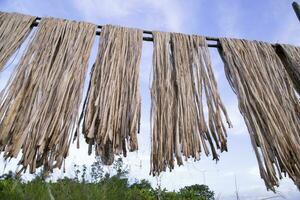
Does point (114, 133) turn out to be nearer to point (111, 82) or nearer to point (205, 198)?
point (111, 82)

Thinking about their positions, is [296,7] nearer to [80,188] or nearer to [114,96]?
[114,96]

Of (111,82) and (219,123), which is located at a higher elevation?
(111,82)

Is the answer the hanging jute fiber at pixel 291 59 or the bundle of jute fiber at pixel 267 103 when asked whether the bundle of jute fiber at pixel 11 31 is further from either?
the hanging jute fiber at pixel 291 59

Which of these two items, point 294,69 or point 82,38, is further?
point 294,69

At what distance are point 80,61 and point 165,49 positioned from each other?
0.67 metres

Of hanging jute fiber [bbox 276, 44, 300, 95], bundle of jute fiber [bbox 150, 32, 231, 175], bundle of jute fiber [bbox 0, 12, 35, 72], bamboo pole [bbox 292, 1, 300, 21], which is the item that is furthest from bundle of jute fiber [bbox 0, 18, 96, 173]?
bamboo pole [bbox 292, 1, 300, 21]

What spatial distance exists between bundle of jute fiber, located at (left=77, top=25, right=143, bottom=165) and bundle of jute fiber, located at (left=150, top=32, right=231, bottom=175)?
151 millimetres

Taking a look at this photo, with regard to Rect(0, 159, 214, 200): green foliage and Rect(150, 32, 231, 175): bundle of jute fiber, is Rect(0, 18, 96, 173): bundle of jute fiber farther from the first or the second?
Rect(0, 159, 214, 200): green foliage

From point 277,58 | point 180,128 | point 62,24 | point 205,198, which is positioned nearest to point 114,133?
point 180,128

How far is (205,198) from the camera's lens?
25.1ft

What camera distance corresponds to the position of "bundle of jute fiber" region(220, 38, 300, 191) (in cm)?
243

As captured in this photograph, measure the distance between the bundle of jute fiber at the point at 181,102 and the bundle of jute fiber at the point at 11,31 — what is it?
944 mm

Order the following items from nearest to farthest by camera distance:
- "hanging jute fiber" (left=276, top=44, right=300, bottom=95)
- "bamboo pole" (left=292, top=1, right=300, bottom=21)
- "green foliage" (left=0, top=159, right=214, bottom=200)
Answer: "hanging jute fiber" (left=276, top=44, right=300, bottom=95) < "bamboo pole" (left=292, top=1, right=300, bottom=21) < "green foliage" (left=0, top=159, right=214, bottom=200)

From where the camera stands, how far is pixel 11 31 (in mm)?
2713
